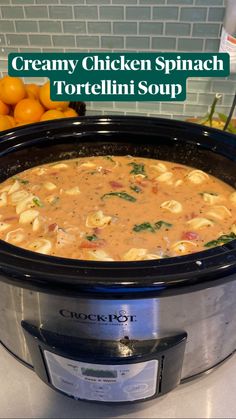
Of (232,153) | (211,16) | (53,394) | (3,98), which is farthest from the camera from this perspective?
(3,98)

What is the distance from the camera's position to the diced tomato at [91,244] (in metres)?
0.81

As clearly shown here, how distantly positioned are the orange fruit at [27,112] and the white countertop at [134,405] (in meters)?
0.96

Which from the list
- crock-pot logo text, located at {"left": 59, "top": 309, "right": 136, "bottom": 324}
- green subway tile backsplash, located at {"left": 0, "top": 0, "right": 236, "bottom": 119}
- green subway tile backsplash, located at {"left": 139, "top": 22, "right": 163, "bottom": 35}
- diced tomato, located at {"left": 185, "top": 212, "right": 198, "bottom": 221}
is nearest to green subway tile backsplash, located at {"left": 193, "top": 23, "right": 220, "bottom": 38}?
green subway tile backsplash, located at {"left": 0, "top": 0, "right": 236, "bottom": 119}

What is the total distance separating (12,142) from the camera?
0.98 meters

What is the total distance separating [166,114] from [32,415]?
126cm

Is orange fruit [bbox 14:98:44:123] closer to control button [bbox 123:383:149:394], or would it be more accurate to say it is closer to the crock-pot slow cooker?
the crock-pot slow cooker

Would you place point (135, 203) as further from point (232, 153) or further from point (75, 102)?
point (75, 102)

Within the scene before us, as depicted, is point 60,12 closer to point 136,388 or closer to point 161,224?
point 161,224

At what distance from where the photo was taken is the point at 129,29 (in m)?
1.50

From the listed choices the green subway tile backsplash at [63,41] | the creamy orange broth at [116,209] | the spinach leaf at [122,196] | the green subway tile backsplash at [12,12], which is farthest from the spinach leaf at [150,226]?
the green subway tile backsplash at [12,12]

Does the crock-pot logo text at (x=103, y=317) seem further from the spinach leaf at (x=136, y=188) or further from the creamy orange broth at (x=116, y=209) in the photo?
the spinach leaf at (x=136, y=188)

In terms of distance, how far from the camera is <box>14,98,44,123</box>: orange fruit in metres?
1.48

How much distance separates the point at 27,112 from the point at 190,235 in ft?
2.91

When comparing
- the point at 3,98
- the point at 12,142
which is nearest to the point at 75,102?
the point at 3,98
